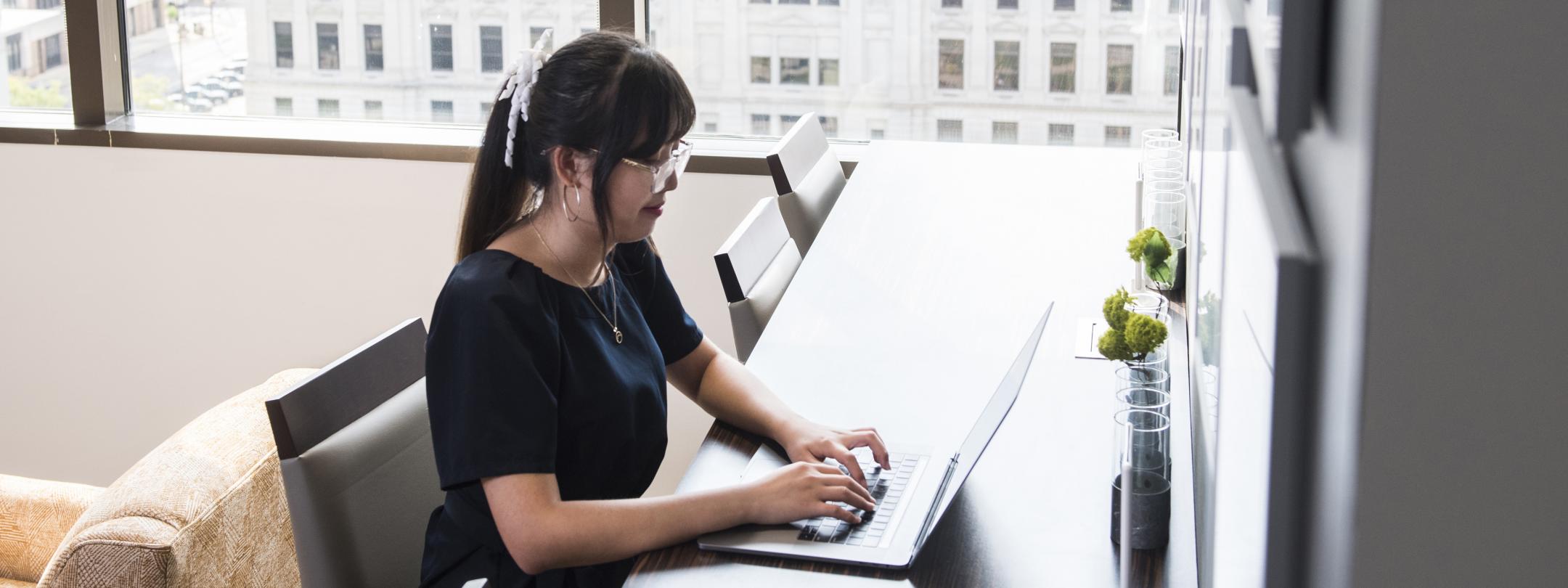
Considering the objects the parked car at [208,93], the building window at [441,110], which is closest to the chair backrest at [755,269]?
the building window at [441,110]

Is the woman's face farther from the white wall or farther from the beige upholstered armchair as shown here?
the white wall

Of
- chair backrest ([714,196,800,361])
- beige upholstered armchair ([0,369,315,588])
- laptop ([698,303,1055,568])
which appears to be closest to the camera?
laptop ([698,303,1055,568])

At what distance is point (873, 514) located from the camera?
4.56 ft

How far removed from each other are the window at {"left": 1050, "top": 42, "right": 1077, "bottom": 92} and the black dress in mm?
1648

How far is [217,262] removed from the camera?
134 inches

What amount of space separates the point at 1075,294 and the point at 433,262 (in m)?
1.79

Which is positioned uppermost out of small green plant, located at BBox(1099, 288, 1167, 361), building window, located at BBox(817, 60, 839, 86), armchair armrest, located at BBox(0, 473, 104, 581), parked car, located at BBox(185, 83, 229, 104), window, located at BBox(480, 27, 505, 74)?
window, located at BBox(480, 27, 505, 74)

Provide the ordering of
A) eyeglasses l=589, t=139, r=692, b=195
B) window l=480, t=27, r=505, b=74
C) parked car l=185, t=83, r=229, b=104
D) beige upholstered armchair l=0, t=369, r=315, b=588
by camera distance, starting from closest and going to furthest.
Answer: eyeglasses l=589, t=139, r=692, b=195
beige upholstered armchair l=0, t=369, r=315, b=588
window l=480, t=27, r=505, b=74
parked car l=185, t=83, r=229, b=104

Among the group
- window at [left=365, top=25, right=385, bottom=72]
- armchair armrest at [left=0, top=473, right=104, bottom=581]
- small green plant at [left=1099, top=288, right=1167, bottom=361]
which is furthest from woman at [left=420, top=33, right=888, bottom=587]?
window at [left=365, top=25, right=385, bottom=72]

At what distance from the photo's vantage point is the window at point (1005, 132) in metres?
3.21

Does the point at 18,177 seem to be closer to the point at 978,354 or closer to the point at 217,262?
the point at 217,262

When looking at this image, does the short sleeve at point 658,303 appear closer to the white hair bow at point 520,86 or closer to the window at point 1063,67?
the white hair bow at point 520,86

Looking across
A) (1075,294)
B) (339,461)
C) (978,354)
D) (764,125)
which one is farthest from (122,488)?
(764,125)

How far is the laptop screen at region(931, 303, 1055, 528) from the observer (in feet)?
4.36
